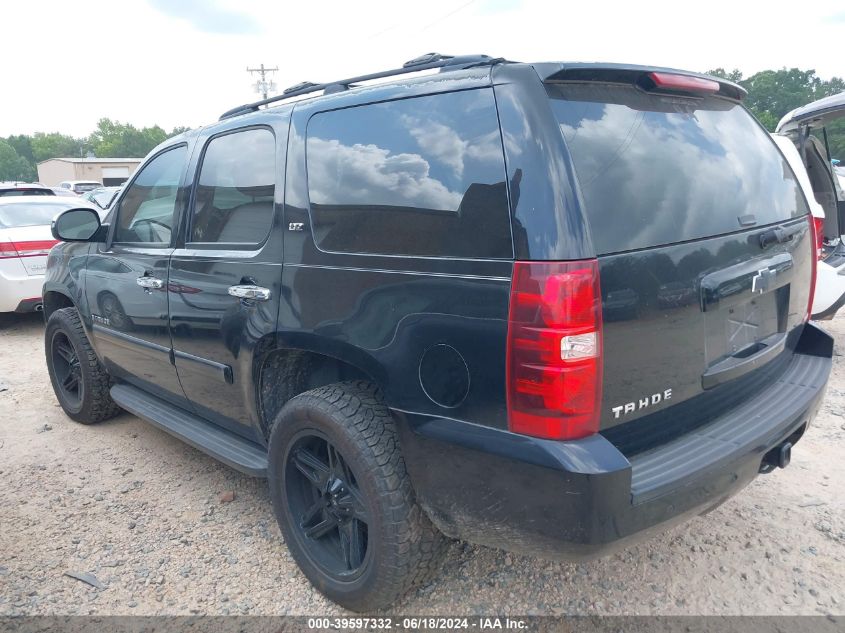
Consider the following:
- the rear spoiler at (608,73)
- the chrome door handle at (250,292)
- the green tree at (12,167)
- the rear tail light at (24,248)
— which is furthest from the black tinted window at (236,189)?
the green tree at (12,167)

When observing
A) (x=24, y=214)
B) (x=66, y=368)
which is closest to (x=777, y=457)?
(x=66, y=368)

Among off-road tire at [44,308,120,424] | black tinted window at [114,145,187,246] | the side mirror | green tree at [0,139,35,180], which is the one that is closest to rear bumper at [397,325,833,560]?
black tinted window at [114,145,187,246]

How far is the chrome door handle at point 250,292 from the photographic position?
260 centimetres

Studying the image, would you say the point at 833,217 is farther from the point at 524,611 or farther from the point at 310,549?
the point at 310,549

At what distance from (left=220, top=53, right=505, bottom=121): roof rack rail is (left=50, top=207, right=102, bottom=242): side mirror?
126 centimetres

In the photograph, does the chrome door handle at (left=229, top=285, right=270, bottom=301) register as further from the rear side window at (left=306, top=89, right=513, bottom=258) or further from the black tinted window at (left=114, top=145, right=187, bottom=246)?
the black tinted window at (left=114, top=145, right=187, bottom=246)

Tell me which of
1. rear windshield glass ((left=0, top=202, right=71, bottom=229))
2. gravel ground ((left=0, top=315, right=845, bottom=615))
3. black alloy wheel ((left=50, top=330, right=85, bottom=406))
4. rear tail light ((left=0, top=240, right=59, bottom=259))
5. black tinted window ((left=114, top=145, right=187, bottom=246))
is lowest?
gravel ground ((left=0, top=315, right=845, bottom=615))

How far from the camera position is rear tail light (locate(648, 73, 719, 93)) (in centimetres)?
212

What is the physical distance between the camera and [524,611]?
2.50m

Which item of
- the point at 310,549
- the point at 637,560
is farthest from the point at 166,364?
the point at 637,560

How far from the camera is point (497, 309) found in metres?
1.85

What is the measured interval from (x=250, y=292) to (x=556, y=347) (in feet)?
4.63

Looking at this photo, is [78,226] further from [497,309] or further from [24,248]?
[24,248]

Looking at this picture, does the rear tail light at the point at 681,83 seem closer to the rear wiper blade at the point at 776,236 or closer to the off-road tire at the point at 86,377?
the rear wiper blade at the point at 776,236
